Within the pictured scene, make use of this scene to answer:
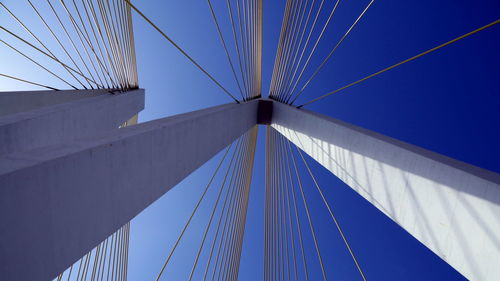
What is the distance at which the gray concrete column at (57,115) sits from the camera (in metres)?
6.00

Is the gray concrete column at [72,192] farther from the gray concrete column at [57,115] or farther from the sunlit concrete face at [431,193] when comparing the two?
the gray concrete column at [57,115]

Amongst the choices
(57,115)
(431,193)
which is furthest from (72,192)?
(57,115)

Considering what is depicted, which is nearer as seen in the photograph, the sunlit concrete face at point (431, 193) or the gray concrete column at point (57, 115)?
the sunlit concrete face at point (431, 193)

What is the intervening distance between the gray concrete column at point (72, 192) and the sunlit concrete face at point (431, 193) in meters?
3.26

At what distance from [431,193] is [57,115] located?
7.24m

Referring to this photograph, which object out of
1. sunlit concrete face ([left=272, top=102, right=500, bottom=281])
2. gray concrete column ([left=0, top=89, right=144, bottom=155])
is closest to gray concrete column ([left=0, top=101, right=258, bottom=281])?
sunlit concrete face ([left=272, top=102, right=500, bottom=281])

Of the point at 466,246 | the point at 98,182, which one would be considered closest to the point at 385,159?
the point at 466,246

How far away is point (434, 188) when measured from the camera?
421 centimetres

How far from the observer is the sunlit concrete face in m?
3.59

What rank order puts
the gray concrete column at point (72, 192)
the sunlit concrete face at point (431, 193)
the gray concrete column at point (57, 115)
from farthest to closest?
the gray concrete column at point (57, 115), the sunlit concrete face at point (431, 193), the gray concrete column at point (72, 192)

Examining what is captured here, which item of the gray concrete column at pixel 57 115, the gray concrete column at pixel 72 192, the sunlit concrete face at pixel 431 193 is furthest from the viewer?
the gray concrete column at pixel 57 115

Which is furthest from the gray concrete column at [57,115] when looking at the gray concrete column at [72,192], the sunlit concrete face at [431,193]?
the sunlit concrete face at [431,193]

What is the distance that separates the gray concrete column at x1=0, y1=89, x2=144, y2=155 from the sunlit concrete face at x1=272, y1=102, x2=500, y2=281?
4.97m

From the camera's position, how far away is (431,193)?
425cm
